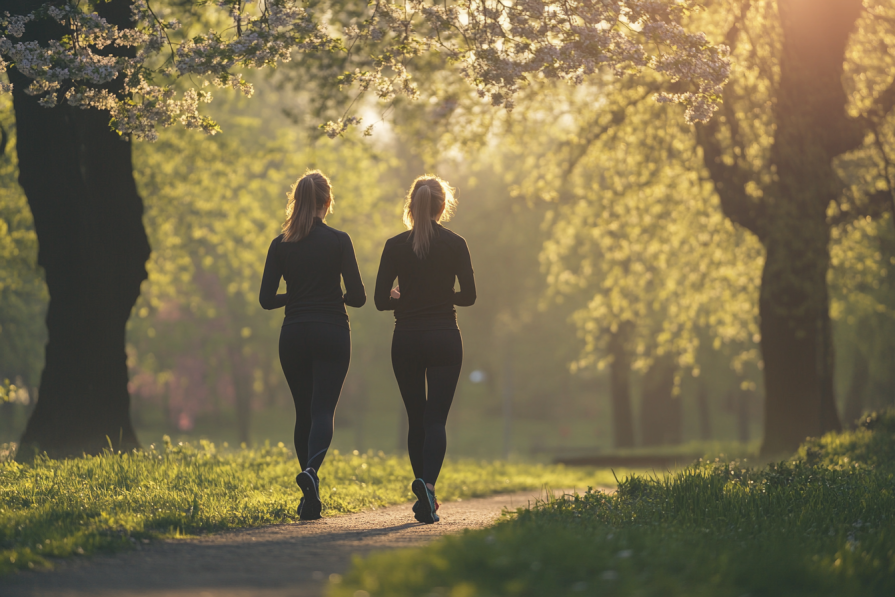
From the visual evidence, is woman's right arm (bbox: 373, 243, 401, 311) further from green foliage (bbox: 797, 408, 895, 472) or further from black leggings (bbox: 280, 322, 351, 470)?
green foliage (bbox: 797, 408, 895, 472)

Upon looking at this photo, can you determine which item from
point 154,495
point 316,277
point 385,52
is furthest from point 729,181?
point 154,495

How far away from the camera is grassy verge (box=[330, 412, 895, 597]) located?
12.2 ft

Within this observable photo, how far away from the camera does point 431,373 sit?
6.36 m

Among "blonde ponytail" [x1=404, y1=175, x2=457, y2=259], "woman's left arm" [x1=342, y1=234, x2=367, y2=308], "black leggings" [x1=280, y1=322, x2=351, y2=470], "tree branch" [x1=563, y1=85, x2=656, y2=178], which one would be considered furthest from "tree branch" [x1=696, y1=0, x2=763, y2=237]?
"black leggings" [x1=280, y1=322, x2=351, y2=470]

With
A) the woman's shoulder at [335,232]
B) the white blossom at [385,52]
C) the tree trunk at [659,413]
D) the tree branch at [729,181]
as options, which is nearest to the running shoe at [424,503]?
the woman's shoulder at [335,232]

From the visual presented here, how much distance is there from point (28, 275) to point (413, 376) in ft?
50.0

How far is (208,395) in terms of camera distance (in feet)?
140

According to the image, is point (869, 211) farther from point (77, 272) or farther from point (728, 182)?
point (77, 272)

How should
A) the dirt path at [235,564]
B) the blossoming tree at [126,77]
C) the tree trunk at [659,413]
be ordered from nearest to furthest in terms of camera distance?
the dirt path at [235,564] → the blossoming tree at [126,77] → the tree trunk at [659,413]

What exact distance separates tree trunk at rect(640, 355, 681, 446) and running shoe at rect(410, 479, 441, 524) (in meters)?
23.9

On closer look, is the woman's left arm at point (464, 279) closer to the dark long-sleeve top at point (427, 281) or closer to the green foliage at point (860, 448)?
the dark long-sleeve top at point (427, 281)

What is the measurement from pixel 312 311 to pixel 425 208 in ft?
3.60

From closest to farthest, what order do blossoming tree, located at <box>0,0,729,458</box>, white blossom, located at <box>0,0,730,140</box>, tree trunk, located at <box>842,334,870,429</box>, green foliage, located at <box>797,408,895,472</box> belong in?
white blossom, located at <box>0,0,730,140</box> → blossoming tree, located at <box>0,0,729,458</box> → green foliage, located at <box>797,408,895,472</box> → tree trunk, located at <box>842,334,870,429</box>

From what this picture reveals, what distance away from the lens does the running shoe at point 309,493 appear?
6.18m
